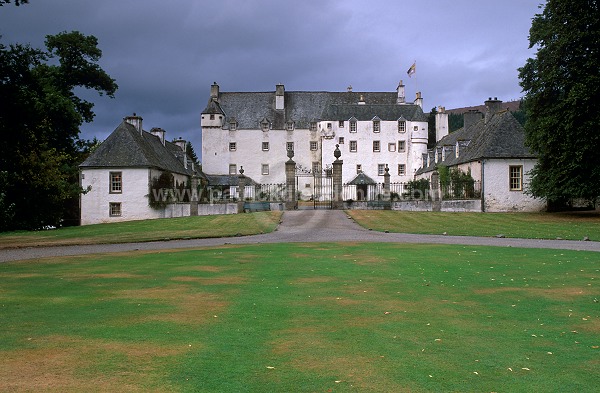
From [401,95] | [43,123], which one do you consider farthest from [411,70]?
[43,123]

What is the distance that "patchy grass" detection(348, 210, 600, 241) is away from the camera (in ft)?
89.3

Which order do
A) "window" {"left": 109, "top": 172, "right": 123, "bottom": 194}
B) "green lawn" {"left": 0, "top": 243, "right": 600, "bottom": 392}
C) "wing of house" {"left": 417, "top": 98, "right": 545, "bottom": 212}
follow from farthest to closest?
"window" {"left": 109, "top": 172, "right": 123, "bottom": 194}
"wing of house" {"left": 417, "top": 98, "right": 545, "bottom": 212}
"green lawn" {"left": 0, "top": 243, "right": 600, "bottom": 392}

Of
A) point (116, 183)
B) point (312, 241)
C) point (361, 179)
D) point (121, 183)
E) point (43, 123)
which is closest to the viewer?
point (312, 241)

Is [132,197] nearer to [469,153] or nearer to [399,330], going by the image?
[469,153]

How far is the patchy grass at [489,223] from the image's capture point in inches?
1072

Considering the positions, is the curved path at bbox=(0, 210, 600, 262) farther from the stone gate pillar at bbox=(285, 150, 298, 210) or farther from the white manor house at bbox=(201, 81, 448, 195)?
the white manor house at bbox=(201, 81, 448, 195)

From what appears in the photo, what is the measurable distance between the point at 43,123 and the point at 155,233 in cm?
1570

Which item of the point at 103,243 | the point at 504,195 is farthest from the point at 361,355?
the point at 504,195

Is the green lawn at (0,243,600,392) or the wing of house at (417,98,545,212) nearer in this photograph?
the green lawn at (0,243,600,392)

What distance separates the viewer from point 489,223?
34.0 m

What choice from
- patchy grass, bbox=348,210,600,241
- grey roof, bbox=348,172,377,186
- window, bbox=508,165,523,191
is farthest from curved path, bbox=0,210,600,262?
grey roof, bbox=348,172,377,186

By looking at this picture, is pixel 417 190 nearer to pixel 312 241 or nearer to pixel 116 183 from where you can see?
pixel 116 183

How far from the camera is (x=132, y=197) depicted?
1949 inches

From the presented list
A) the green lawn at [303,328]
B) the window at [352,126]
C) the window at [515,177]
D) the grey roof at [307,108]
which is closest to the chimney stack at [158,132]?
the grey roof at [307,108]
